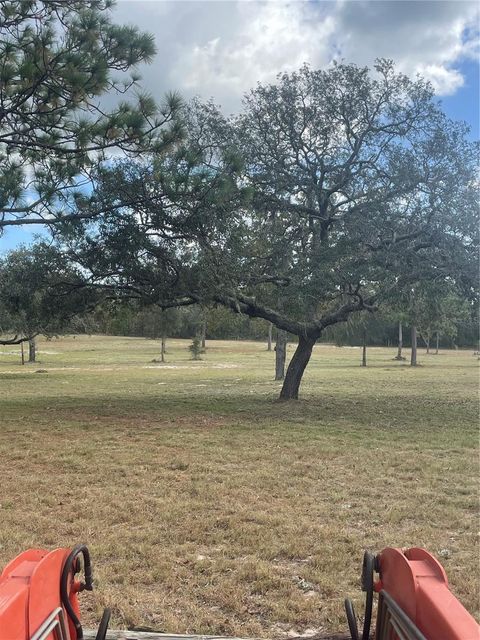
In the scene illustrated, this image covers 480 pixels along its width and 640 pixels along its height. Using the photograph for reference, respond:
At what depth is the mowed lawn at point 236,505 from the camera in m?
2.96

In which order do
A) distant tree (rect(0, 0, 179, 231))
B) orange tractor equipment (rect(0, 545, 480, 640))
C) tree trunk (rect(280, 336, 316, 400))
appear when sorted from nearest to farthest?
1. orange tractor equipment (rect(0, 545, 480, 640))
2. distant tree (rect(0, 0, 179, 231))
3. tree trunk (rect(280, 336, 316, 400))

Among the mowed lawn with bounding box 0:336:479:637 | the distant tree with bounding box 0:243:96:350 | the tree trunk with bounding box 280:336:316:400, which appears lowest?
the mowed lawn with bounding box 0:336:479:637

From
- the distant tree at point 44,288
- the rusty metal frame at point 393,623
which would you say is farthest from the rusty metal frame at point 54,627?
the distant tree at point 44,288

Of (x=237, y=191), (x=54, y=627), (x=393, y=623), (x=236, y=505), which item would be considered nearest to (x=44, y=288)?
(x=237, y=191)

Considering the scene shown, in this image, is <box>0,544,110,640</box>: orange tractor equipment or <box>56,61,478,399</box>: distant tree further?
<box>56,61,478,399</box>: distant tree

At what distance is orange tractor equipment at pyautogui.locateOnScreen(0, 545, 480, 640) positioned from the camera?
1.52m

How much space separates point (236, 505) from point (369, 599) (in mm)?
2673

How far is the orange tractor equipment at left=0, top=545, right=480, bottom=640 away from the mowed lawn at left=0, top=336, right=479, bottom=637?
85cm

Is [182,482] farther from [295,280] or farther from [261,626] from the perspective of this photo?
[295,280]

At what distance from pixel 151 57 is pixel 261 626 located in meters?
6.27

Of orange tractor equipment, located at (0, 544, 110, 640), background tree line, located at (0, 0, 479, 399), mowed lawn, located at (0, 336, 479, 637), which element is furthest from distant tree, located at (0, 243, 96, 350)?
orange tractor equipment, located at (0, 544, 110, 640)

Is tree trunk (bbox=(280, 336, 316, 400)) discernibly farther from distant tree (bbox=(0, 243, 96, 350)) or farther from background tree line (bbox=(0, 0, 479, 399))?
distant tree (bbox=(0, 243, 96, 350))

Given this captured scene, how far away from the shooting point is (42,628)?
1.68 metres

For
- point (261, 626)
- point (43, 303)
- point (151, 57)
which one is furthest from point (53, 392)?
point (261, 626)
